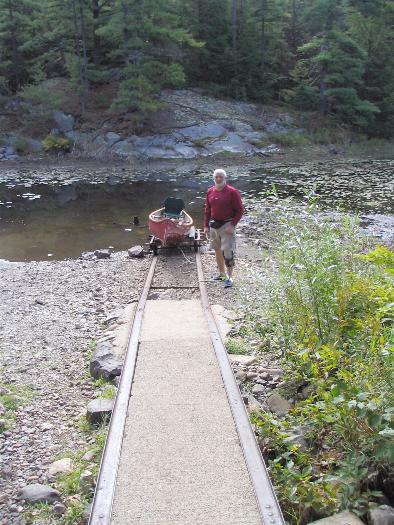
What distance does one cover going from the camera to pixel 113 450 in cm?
449

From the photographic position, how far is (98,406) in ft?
18.7

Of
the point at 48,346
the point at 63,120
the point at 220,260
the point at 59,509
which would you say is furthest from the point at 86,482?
the point at 63,120

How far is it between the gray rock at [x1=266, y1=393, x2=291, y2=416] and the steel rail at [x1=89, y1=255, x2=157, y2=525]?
1.49 m

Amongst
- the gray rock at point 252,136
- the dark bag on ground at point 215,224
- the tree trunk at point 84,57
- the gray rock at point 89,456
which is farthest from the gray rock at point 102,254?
the tree trunk at point 84,57

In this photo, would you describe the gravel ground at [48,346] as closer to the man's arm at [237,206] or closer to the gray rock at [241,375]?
the gray rock at [241,375]

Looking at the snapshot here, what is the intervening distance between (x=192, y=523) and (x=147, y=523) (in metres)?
0.32

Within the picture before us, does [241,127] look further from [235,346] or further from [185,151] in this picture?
[235,346]

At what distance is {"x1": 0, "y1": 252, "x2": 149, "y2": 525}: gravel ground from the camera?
527 cm

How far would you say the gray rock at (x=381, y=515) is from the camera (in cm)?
357

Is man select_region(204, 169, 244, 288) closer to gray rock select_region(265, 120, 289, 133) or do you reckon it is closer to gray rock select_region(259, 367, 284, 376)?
gray rock select_region(259, 367, 284, 376)

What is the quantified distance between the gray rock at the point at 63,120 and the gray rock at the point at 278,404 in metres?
34.1

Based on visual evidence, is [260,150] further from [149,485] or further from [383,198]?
[149,485]

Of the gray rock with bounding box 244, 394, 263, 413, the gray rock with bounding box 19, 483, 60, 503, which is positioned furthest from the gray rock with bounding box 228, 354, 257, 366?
the gray rock with bounding box 19, 483, 60, 503

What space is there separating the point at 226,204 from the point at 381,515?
21.5 feet
